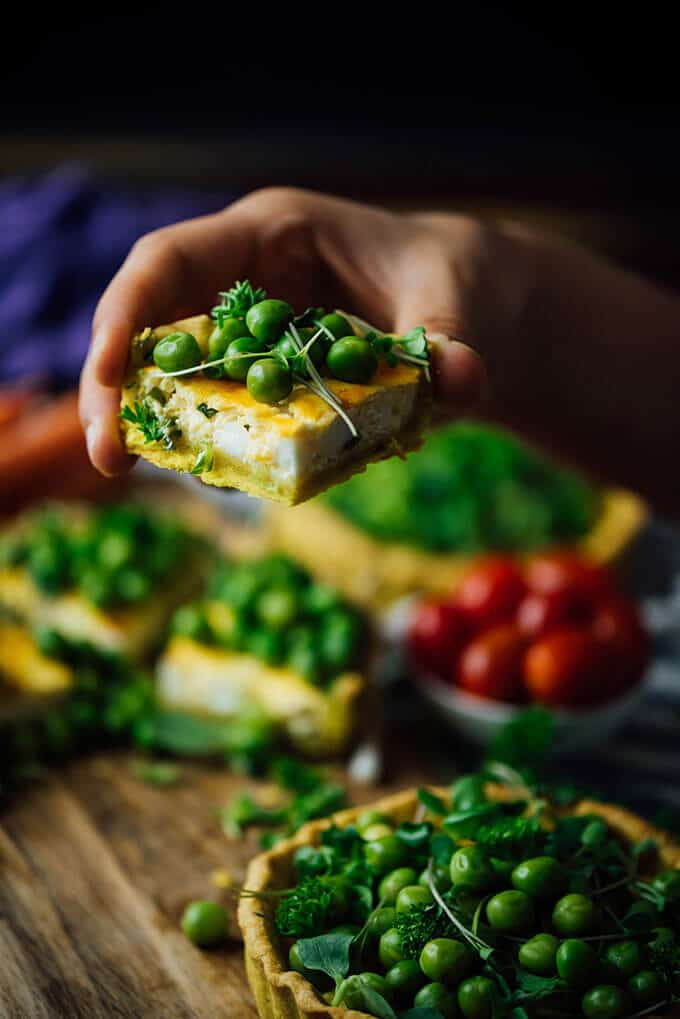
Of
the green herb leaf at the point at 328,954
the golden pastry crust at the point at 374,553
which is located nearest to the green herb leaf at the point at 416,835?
the green herb leaf at the point at 328,954

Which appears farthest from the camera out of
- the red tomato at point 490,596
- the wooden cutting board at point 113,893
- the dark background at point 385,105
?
the dark background at point 385,105

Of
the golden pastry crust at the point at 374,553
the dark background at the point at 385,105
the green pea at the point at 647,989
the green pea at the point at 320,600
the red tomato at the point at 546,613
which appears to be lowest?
the golden pastry crust at the point at 374,553

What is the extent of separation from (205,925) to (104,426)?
3.22ft

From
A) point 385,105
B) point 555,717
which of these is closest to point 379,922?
point 555,717

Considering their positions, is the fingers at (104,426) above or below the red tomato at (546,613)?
above

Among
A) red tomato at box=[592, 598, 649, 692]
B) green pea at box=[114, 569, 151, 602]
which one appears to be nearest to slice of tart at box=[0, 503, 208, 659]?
green pea at box=[114, 569, 151, 602]

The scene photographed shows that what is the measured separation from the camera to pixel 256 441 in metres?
1.61

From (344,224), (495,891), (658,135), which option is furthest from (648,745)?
(658,135)

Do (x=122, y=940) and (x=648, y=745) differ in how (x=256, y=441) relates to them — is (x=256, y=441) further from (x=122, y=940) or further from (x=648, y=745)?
(x=648, y=745)

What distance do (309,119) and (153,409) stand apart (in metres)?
5.53

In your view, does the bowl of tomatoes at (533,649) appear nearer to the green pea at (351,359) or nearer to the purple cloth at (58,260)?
the green pea at (351,359)

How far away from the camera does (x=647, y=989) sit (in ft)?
5.40

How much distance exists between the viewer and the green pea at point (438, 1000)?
1.62 metres

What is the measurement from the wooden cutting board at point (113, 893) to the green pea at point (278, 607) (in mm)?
413
